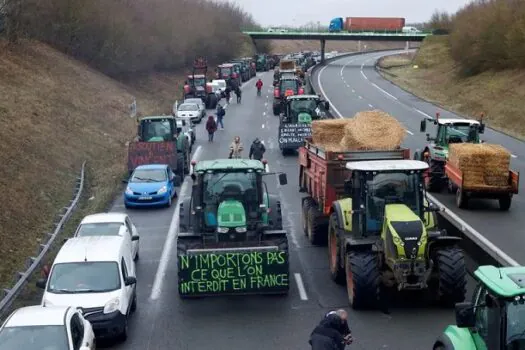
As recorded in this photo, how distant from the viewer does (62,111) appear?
41312mm

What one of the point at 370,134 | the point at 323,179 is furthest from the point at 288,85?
the point at 323,179

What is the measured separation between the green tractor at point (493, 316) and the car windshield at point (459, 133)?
58.8 ft

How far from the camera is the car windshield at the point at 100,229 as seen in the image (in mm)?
18906

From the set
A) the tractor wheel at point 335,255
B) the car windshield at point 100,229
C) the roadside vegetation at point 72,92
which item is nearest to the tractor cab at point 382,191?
the tractor wheel at point 335,255

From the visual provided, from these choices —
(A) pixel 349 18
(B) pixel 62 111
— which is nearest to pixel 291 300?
(B) pixel 62 111

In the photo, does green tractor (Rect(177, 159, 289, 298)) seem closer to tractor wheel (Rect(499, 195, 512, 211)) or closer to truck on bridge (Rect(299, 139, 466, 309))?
truck on bridge (Rect(299, 139, 466, 309))

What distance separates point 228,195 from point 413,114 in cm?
3862

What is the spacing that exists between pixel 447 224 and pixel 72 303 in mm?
9172

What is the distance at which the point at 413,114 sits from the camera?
54.3m

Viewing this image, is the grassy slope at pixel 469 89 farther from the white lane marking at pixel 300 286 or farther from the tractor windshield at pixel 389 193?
the tractor windshield at pixel 389 193

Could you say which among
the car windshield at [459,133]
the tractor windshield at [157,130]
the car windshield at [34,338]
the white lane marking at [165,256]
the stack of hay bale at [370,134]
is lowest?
the white lane marking at [165,256]

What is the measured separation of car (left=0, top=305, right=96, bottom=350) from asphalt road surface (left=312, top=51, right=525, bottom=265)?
10454 millimetres

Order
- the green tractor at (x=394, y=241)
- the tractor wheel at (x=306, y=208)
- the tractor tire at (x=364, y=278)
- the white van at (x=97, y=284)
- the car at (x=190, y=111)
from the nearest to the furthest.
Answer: the white van at (x=97, y=284) → the green tractor at (x=394, y=241) → the tractor tire at (x=364, y=278) → the tractor wheel at (x=306, y=208) → the car at (x=190, y=111)

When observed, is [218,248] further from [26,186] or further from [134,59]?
[134,59]
